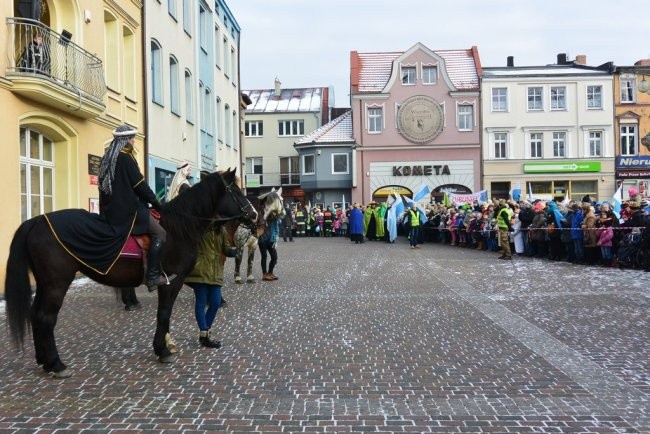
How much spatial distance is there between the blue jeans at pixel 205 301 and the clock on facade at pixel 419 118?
42.3 meters

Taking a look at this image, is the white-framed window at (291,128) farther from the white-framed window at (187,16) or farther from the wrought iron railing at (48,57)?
the wrought iron railing at (48,57)

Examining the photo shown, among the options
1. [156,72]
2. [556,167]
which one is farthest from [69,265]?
[556,167]

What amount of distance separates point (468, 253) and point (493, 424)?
65.7ft

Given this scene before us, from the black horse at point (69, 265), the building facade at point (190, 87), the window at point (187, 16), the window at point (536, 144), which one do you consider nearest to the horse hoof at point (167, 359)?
the black horse at point (69, 265)

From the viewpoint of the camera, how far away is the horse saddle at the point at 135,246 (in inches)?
259

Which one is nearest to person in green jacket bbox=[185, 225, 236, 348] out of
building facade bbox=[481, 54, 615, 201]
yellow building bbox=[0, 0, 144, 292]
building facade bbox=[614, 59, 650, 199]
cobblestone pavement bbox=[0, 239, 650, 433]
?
cobblestone pavement bbox=[0, 239, 650, 433]

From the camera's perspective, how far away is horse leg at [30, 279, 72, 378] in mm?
6203

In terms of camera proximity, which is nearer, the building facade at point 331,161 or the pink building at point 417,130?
the pink building at point 417,130

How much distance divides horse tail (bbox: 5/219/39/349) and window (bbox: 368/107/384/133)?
43.9m

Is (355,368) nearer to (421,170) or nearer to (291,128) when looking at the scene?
(421,170)

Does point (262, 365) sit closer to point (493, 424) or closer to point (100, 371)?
point (100, 371)

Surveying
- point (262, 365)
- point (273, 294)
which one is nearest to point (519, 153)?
point (273, 294)

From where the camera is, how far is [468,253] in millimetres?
24438

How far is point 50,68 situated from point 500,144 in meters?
39.4
